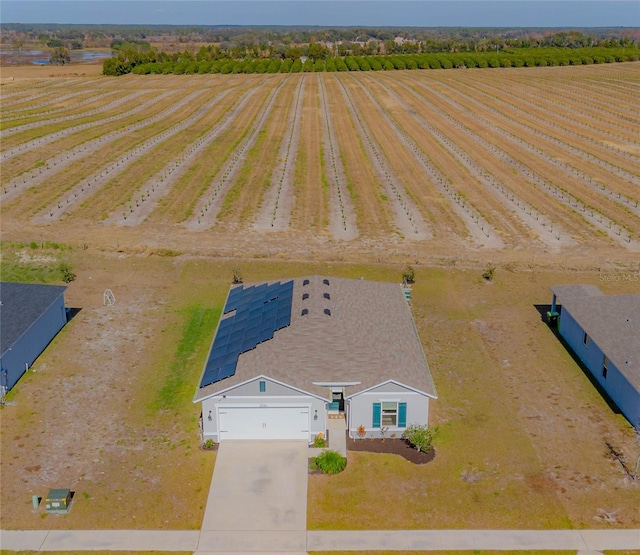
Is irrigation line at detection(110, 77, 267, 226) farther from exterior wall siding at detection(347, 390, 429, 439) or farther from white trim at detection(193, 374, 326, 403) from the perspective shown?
exterior wall siding at detection(347, 390, 429, 439)

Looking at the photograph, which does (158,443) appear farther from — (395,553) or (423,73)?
(423,73)

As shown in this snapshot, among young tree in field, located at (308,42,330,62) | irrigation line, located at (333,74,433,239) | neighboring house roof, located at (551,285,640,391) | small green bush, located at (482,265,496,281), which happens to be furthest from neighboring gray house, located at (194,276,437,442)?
young tree in field, located at (308,42,330,62)

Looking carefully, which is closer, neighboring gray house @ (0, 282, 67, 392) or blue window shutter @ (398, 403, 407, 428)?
blue window shutter @ (398, 403, 407, 428)

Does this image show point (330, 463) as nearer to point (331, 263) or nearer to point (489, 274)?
point (489, 274)

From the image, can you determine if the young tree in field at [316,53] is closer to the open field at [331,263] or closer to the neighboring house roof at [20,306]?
the open field at [331,263]

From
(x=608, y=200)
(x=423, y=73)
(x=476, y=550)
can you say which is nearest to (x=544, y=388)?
(x=476, y=550)

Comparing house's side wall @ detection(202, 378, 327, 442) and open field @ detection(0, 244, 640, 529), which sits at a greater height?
house's side wall @ detection(202, 378, 327, 442)

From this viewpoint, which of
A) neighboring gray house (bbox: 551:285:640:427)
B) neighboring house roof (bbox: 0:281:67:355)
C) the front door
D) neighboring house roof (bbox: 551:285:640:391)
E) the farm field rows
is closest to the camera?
the front door

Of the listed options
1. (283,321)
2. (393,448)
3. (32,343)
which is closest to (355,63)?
(32,343)
